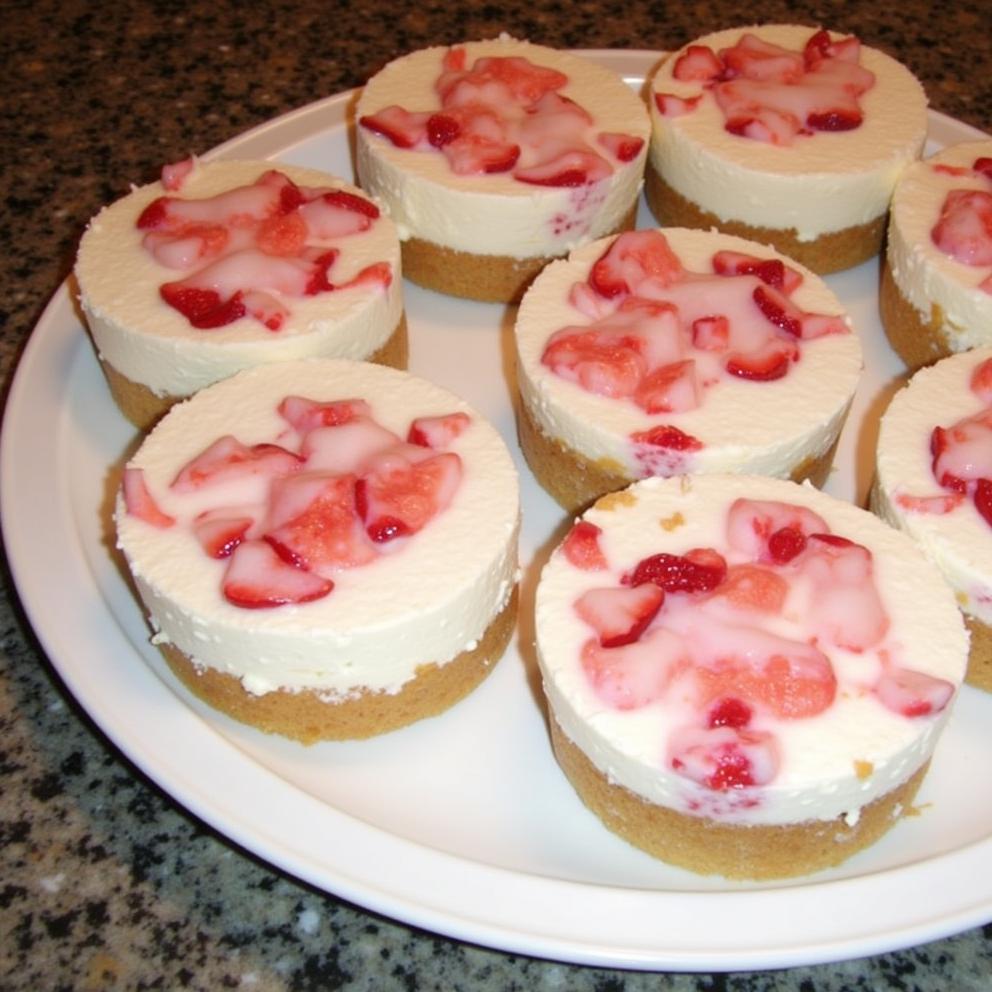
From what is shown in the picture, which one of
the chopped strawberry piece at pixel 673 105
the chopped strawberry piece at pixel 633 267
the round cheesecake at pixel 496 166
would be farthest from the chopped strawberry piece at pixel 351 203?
the chopped strawberry piece at pixel 673 105

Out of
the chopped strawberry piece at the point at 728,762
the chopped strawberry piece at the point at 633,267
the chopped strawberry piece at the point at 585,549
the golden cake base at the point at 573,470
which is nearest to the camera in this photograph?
the chopped strawberry piece at the point at 728,762

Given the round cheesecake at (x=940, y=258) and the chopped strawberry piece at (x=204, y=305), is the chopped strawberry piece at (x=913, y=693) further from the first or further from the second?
the chopped strawberry piece at (x=204, y=305)

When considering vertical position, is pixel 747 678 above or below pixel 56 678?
above

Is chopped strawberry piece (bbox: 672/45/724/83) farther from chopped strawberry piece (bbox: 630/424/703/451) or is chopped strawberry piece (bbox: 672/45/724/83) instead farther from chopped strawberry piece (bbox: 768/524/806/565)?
chopped strawberry piece (bbox: 768/524/806/565)

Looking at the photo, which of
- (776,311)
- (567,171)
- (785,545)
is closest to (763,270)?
(776,311)

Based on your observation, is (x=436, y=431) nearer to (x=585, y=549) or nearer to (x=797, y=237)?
(x=585, y=549)

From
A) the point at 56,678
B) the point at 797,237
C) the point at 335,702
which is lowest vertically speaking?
the point at 56,678

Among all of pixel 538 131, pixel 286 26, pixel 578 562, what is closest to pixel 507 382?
pixel 538 131
